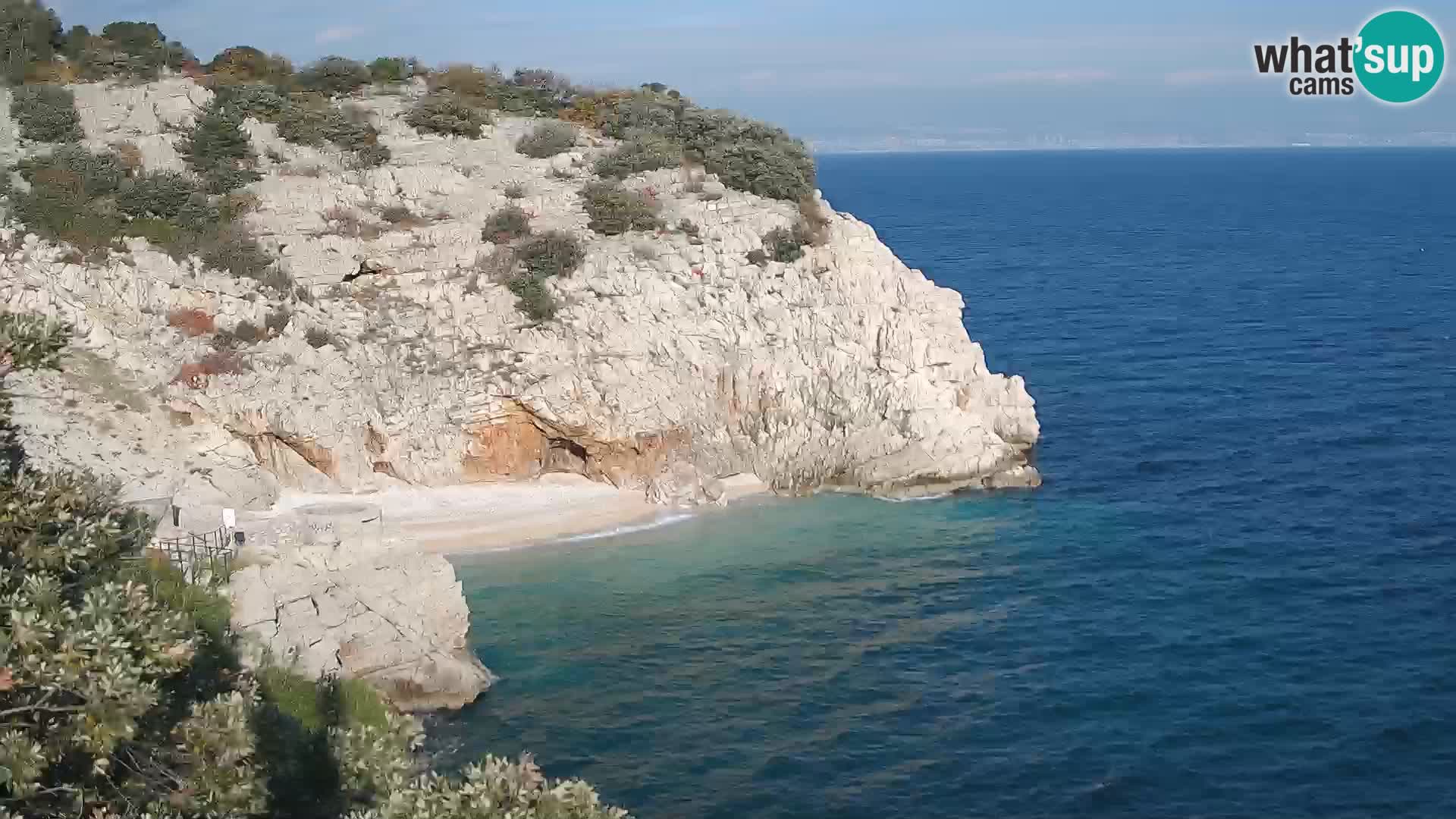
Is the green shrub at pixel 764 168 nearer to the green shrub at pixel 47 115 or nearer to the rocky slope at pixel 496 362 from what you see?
the rocky slope at pixel 496 362

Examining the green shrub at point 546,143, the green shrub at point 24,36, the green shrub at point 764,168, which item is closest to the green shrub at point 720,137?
the green shrub at point 764,168

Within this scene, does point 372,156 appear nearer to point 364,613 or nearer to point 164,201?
point 164,201

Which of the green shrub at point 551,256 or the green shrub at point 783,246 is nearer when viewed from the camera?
the green shrub at point 551,256

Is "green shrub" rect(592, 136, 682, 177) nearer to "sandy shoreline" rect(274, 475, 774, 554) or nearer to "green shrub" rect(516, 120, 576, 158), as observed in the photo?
"green shrub" rect(516, 120, 576, 158)

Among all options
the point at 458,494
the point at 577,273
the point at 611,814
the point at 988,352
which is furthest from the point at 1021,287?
the point at 611,814

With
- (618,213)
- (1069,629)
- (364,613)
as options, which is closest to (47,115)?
(618,213)

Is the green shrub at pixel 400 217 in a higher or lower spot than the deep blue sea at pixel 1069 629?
higher

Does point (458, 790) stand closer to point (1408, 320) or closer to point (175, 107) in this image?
point (175, 107)
